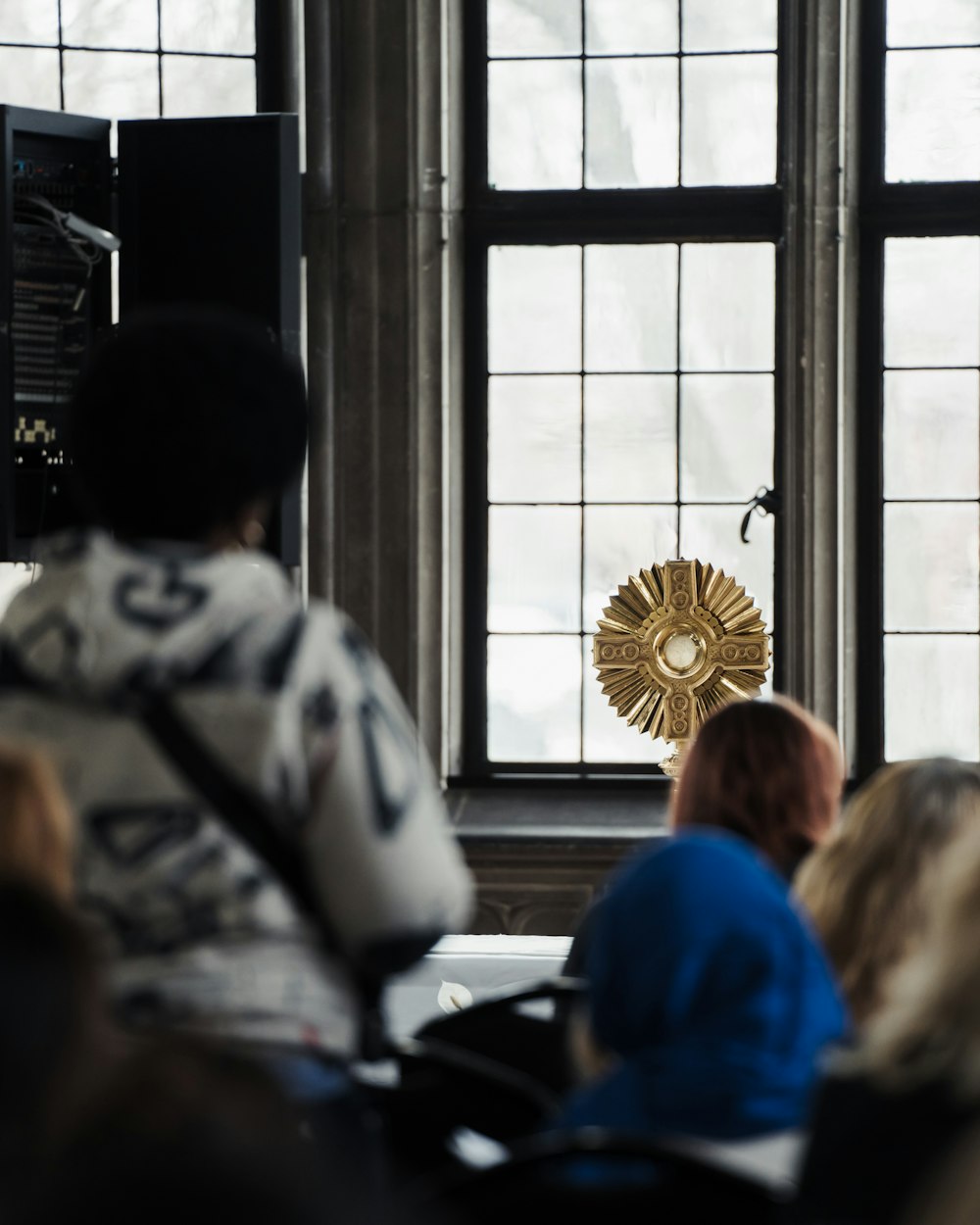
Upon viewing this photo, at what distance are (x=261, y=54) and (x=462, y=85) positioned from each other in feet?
1.74

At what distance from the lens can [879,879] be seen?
1.71 metres

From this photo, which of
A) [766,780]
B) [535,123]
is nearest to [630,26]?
[535,123]

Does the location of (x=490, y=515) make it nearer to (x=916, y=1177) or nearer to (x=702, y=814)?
(x=702, y=814)

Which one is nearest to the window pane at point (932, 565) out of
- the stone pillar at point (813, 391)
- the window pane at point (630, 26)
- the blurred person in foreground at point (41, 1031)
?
the stone pillar at point (813, 391)

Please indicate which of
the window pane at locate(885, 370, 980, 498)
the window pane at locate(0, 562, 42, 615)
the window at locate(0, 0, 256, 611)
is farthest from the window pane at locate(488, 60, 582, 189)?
the window pane at locate(0, 562, 42, 615)

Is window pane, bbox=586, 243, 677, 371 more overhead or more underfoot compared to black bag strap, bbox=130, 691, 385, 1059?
more overhead

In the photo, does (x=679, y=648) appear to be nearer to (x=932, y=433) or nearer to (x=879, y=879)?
(x=932, y=433)

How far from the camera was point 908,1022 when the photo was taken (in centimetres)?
117

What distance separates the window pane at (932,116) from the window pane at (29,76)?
2165 mm

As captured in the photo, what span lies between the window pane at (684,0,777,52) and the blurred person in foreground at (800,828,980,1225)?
12.5 feet

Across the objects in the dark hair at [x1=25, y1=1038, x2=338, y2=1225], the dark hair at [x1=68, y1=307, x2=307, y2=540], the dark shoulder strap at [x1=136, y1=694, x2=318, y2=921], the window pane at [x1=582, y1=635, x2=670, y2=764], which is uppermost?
the dark hair at [x1=68, y1=307, x2=307, y2=540]

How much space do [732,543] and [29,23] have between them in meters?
2.27

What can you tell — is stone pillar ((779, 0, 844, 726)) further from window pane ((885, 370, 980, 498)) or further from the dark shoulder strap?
the dark shoulder strap

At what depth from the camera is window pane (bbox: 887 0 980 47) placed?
4.61m
